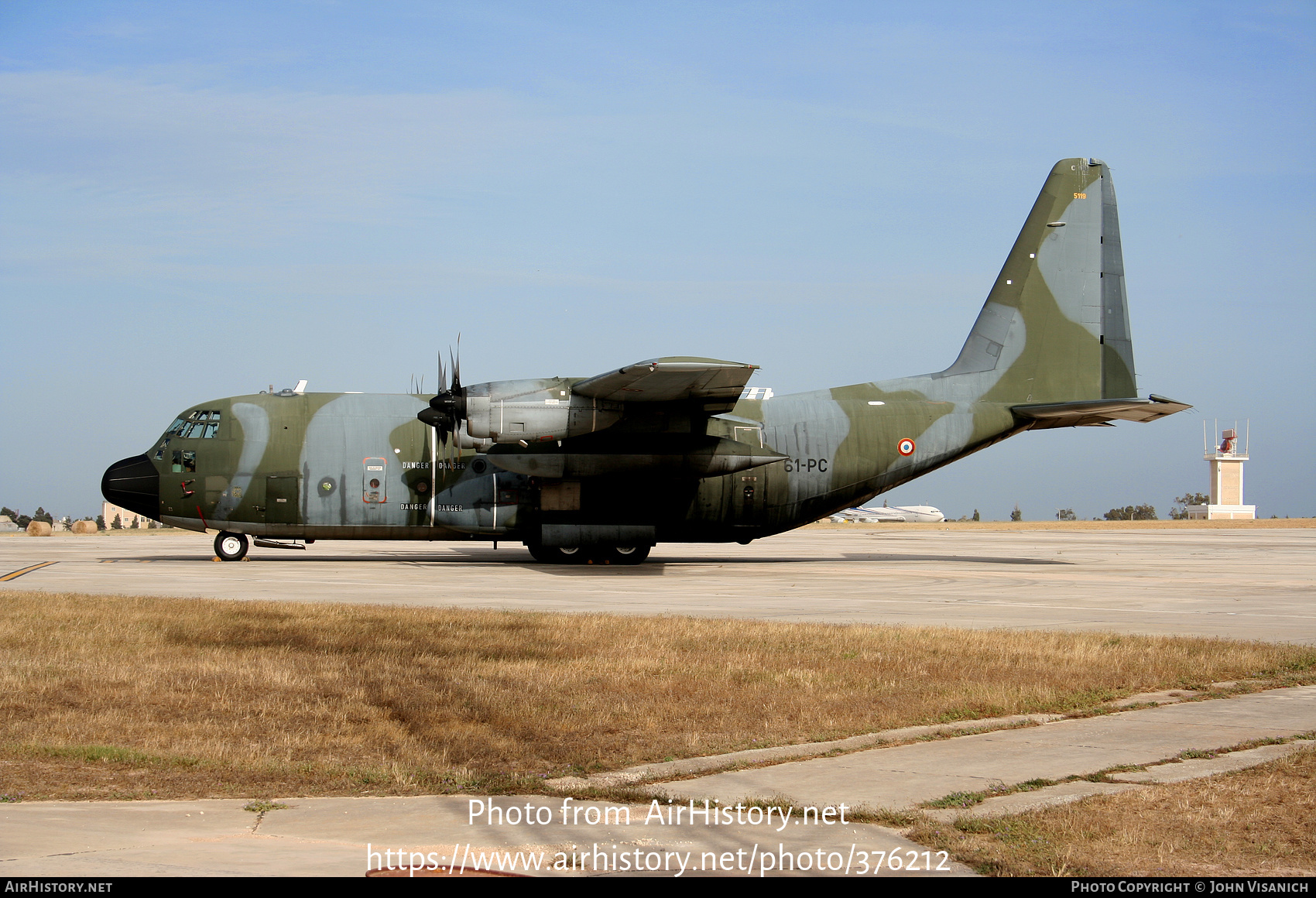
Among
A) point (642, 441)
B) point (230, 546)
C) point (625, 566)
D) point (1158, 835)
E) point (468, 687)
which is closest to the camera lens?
point (1158, 835)

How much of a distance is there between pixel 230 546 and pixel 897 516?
10459 centimetres

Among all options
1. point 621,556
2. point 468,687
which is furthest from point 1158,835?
point 621,556

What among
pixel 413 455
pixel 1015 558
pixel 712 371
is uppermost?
pixel 712 371

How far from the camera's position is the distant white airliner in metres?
120

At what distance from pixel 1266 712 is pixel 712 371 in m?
14.6

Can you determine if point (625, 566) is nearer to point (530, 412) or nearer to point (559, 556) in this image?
point (559, 556)

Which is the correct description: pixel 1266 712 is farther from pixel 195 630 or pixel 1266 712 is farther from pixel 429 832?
pixel 195 630

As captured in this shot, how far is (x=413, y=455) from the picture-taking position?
27328 mm

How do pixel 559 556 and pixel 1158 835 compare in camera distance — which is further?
pixel 559 556

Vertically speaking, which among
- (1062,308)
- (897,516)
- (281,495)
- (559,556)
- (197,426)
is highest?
(1062,308)

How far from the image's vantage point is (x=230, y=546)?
28359mm

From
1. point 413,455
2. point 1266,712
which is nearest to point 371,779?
point 1266,712

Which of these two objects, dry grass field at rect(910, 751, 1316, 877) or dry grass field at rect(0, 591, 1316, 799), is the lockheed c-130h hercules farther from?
dry grass field at rect(910, 751, 1316, 877)
